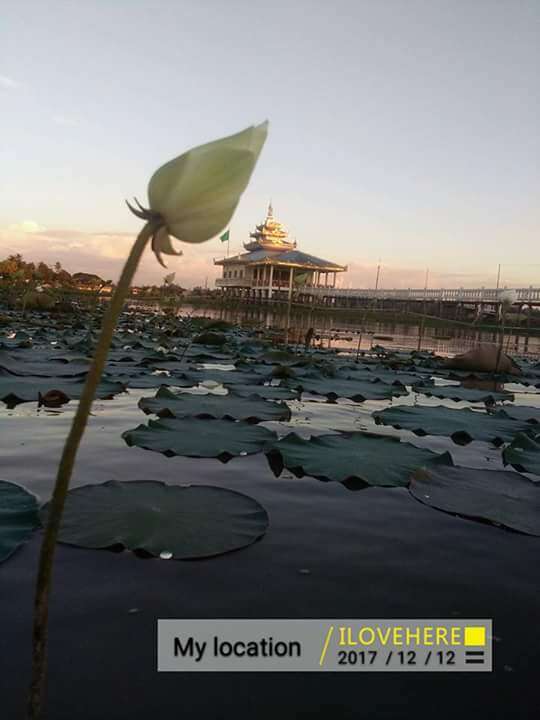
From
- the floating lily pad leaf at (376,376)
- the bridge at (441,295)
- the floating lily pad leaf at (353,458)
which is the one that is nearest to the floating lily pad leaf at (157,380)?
A: the floating lily pad leaf at (376,376)

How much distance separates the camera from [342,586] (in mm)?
1277

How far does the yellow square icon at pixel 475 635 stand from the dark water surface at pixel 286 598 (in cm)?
3

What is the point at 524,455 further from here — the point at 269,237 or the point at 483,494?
the point at 269,237

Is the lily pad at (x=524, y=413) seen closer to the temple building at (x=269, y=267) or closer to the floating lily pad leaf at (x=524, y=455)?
the floating lily pad leaf at (x=524, y=455)

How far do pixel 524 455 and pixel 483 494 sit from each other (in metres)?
0.62

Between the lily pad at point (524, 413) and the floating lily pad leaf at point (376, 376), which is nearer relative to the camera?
the lily pad at point (524, 413)

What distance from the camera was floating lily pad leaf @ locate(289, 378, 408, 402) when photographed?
3.99m

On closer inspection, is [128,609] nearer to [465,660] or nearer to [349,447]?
[465,660]

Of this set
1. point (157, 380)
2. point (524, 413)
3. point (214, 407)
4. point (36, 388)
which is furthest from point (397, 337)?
point (36, 388)

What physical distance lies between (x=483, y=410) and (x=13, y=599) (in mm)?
3555

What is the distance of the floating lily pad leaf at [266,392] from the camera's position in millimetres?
3732

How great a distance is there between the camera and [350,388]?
13.9 ft

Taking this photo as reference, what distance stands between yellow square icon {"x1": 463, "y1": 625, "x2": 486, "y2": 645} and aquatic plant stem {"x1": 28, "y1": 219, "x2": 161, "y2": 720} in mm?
870

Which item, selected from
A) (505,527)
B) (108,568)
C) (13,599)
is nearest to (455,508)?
(505,527)
